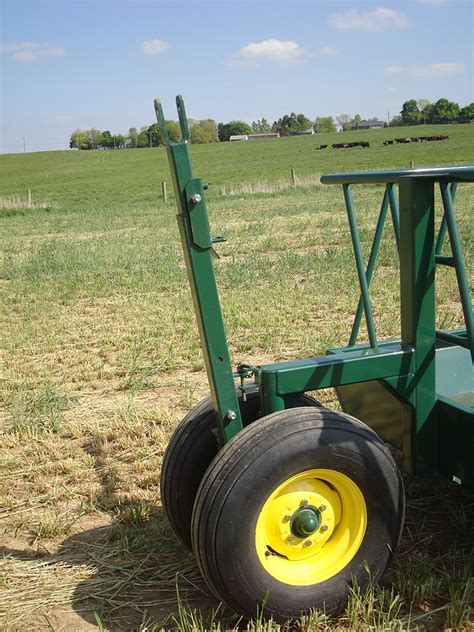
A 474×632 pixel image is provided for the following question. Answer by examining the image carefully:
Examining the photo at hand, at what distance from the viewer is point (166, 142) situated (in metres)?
2.51

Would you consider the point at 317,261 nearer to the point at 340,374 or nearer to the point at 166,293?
the point at 166,293

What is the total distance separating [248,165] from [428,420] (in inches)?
2304

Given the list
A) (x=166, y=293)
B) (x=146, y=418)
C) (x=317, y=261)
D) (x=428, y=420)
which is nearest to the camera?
(x=428, y=420)

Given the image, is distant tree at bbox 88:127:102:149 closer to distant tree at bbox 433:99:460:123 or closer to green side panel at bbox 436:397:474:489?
distant tree at bbox 433:99:460:123

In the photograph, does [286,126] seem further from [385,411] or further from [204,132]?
[385,411]

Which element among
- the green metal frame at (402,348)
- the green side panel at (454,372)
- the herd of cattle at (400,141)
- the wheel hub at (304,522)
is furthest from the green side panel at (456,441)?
the herd of cattle at (400,141)

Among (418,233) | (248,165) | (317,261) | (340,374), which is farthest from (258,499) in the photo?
(248,165)

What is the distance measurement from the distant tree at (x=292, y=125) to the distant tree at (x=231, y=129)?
617 centimetres

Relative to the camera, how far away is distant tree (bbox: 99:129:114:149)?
11531 cm

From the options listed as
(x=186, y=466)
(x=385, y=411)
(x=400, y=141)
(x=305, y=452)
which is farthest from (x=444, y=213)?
(x=400, y=141)

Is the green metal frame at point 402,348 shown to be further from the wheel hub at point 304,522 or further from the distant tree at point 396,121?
the distant tree at point 396,121

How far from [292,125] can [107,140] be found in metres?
31.4

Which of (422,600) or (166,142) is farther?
(422,600)

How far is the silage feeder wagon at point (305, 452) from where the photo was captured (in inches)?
99.1
